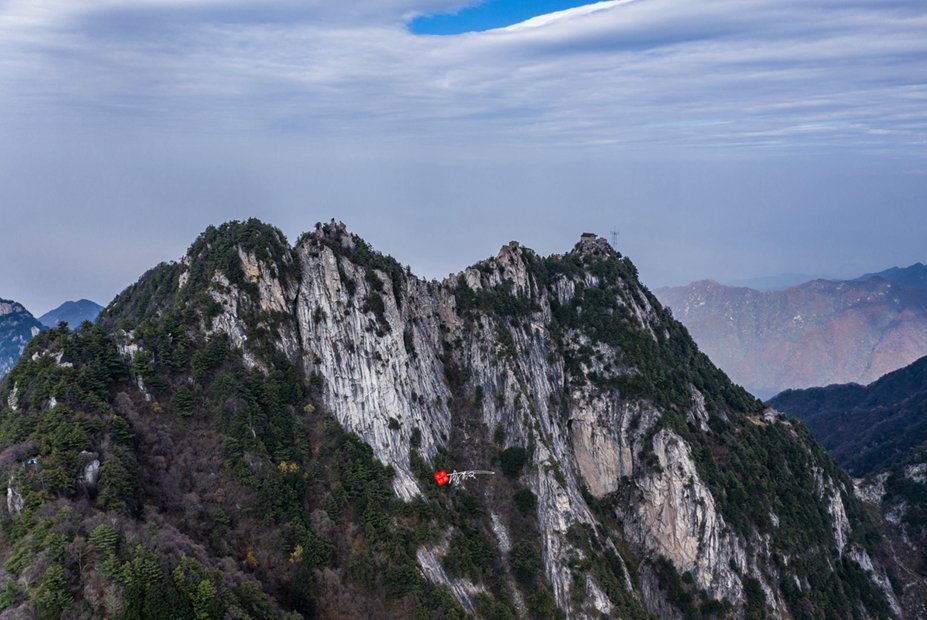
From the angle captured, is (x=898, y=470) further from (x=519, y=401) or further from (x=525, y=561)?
(x=525, y=561)

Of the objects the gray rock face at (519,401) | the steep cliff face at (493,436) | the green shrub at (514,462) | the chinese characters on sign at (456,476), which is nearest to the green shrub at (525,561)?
the steep cliff face at (493,436)

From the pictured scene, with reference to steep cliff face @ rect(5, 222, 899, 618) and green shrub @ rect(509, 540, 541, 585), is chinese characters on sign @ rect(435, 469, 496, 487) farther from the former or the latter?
green shrub @ rect(509, 540, 541, 585)

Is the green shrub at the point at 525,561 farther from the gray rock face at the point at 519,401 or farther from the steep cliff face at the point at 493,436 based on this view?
the gray rock face at the point at 519,401

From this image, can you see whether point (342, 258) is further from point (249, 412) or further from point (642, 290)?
point (642, 290)

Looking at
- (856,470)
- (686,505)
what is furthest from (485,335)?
(856,470)

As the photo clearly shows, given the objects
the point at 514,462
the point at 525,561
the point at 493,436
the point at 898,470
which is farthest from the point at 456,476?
the point at 898,470

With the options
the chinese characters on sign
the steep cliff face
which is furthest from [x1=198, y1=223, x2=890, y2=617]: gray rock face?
the chinese characters on sign

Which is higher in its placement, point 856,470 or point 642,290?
point 642,290
